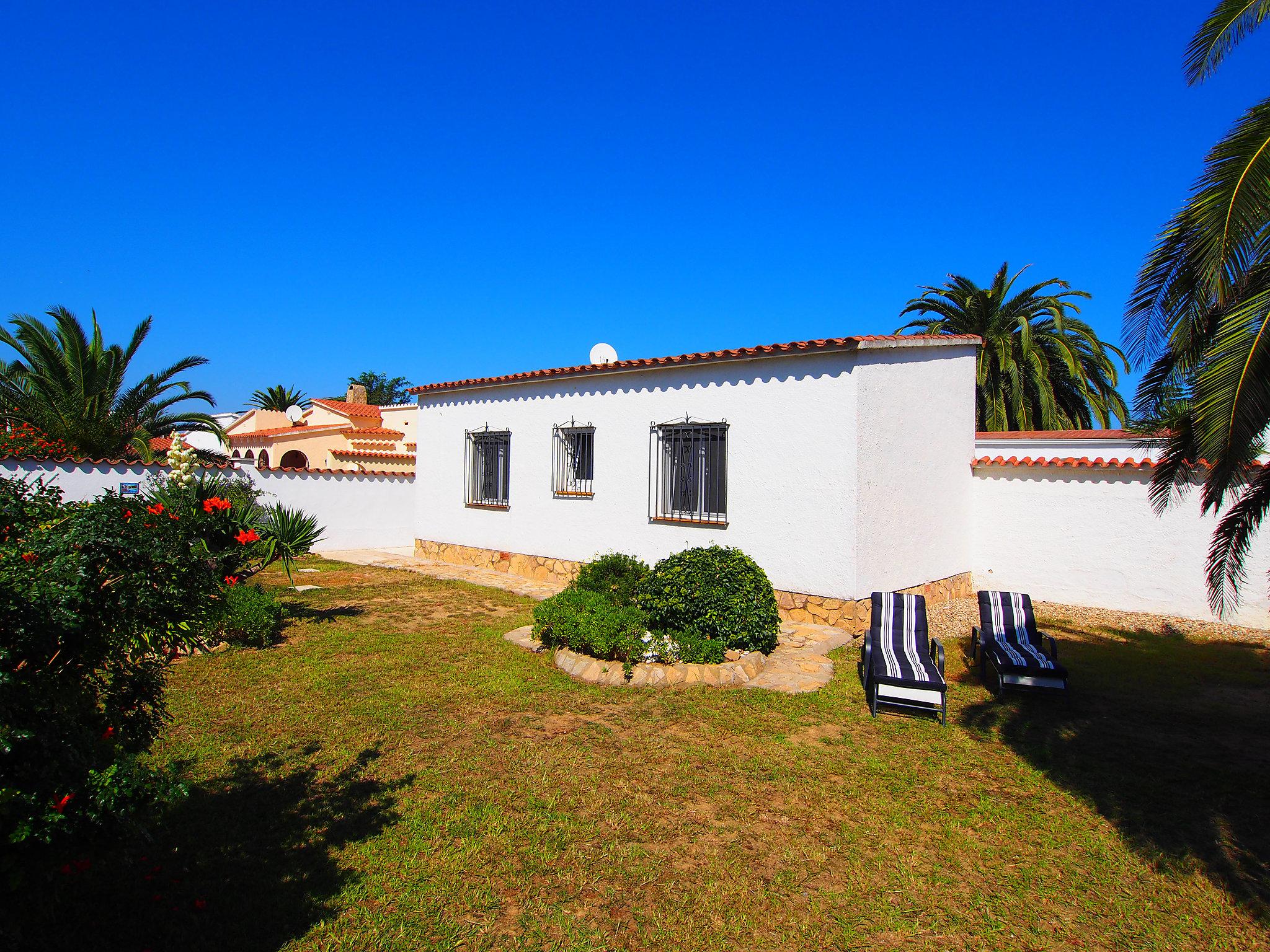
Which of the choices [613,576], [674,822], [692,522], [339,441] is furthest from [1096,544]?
[339,441]

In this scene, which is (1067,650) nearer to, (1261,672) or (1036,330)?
(1261,672)

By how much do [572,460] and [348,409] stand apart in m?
20.7

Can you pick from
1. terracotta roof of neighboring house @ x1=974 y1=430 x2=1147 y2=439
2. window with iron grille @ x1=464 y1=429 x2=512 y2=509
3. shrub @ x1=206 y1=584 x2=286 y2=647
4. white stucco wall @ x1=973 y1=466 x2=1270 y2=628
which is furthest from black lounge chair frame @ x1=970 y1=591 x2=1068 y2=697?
window with iron grille @ x1=464 y1=429 x2=512 y2=509

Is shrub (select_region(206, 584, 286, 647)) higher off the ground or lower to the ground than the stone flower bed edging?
higher

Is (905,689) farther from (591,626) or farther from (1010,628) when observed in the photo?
(591,626)

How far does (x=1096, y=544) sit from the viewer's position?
35.2ft

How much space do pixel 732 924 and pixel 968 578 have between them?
975 cm

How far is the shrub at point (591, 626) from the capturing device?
724 centimetres

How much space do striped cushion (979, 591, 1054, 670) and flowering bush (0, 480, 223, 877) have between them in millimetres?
6795

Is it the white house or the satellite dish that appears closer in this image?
the white house

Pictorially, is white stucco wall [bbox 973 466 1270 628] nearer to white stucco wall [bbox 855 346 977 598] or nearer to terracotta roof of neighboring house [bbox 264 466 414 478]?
white stucco wall [bbox 855 346 977 598]

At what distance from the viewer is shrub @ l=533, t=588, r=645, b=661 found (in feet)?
23.7

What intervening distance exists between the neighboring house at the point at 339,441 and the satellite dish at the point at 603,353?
13601mm

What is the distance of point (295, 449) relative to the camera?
28.3 m
